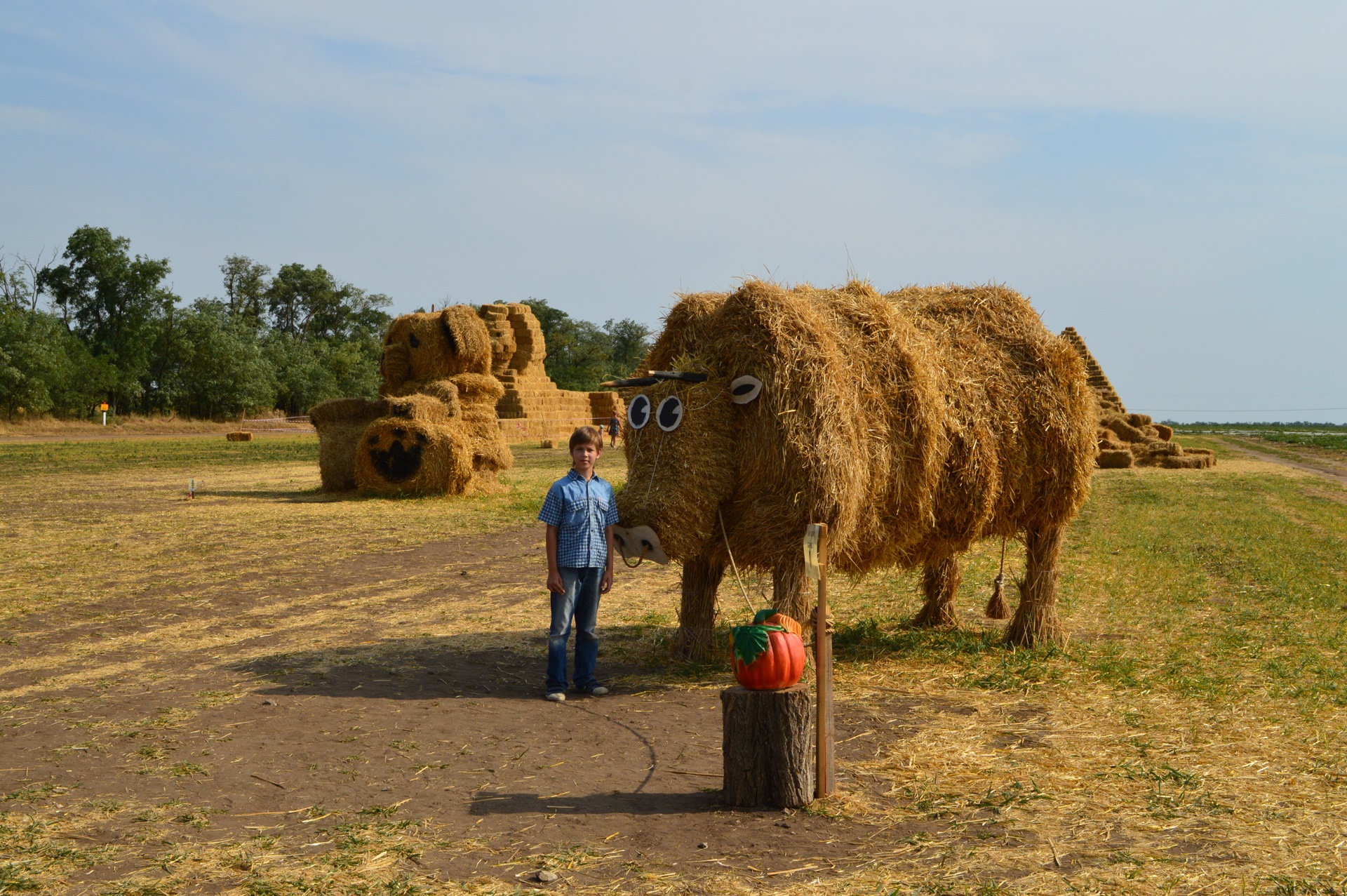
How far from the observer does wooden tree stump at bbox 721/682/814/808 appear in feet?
17.3

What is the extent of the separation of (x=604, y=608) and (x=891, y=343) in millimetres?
4690

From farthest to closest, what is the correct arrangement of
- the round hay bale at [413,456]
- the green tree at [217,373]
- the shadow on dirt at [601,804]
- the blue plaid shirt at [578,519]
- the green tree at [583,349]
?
the green tree at [583,349]
the green tree at [217,373]
the round hay bale at [413,456]
the blue plaid shirt at [578,519]
the shadow on dirt at [601,804]

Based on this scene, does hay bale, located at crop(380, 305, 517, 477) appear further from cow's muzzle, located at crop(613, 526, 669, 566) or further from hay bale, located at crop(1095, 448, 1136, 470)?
hay bale, located at crop(1095, 448, 1136, 470)

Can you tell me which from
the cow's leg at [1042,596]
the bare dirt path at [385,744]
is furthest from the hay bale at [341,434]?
the cow's leg at [1042,596]

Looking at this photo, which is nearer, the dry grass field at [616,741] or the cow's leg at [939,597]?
the dry grass field at [616,741]

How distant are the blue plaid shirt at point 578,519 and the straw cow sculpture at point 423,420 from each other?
44.5 ft

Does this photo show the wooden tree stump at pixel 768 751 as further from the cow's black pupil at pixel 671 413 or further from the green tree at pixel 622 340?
the green tree at pixel 622 340

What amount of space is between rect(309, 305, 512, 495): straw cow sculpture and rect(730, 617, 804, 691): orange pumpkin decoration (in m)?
16.0

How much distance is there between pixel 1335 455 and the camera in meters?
49.2

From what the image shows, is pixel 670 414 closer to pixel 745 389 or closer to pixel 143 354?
pixel 745 389

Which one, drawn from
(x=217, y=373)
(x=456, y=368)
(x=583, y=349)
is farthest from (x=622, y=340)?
(x=456, y=368)

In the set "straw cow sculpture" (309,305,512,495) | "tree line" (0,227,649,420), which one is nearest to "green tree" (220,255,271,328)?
"tree line" (0,227,649,420)

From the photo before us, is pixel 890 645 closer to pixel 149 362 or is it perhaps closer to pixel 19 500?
pixel 19 500

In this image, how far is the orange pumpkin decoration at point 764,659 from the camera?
5363 mm
